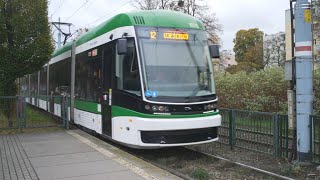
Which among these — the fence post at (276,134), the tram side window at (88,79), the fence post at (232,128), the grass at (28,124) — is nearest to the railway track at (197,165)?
Result: the fence post at (232,128)

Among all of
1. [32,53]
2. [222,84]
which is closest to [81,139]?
[32,53]

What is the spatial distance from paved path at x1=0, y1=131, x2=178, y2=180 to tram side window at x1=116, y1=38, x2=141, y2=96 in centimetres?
151

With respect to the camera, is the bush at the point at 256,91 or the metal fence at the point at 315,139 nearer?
the metal fence at the point at 315,139

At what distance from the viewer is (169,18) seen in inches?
415

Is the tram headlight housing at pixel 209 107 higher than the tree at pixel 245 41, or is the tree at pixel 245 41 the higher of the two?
the tree at pixel 245 41

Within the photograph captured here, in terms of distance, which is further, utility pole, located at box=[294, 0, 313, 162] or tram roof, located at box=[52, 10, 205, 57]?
tram roof, located at box=[52, 10, 205, 57]

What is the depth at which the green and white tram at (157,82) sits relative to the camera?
9484 mm

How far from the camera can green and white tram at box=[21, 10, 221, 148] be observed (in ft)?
31.1

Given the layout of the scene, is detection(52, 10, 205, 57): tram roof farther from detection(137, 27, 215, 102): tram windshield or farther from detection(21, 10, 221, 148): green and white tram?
detection(137, 27, 215, 102): tram windshield

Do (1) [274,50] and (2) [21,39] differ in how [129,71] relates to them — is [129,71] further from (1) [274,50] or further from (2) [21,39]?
(1) [274,50]

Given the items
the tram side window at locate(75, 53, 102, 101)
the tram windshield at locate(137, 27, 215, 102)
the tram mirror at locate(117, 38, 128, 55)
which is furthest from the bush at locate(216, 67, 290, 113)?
the tram mirror at locate(117, 38, 128, 55)

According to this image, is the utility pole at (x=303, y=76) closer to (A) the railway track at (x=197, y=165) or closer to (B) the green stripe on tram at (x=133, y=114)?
(A) the railway track at (x=197, y=165)

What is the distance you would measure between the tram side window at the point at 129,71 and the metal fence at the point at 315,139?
3730mm

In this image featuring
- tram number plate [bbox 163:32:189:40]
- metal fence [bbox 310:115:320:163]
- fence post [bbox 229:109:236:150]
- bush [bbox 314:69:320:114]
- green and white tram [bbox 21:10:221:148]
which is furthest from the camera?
bush [bbox 314:69:320:114]
